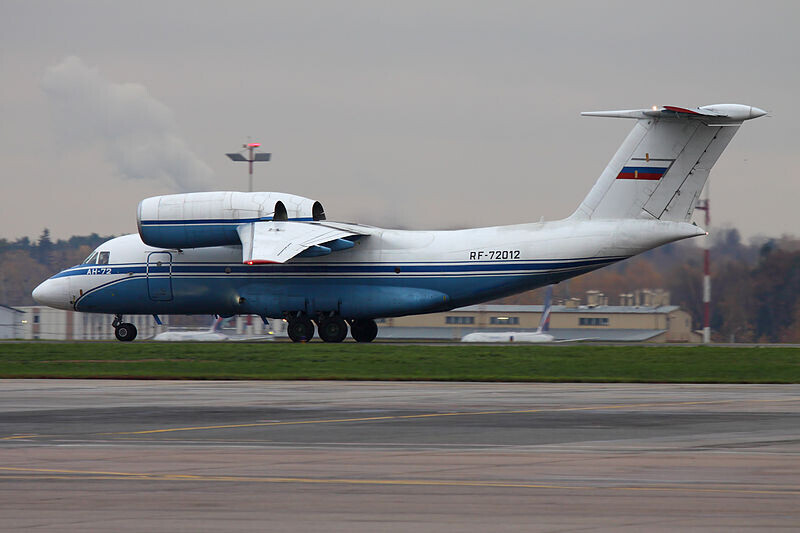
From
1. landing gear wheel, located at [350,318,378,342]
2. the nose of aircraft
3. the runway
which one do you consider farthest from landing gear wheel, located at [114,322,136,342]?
the runway

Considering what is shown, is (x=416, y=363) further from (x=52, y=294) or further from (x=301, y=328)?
(x=52, y=294)

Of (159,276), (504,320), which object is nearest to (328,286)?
(159,276)

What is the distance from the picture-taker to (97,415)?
701 inches

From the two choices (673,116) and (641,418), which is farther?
(673,116)

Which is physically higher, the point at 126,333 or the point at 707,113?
the point at 707,113

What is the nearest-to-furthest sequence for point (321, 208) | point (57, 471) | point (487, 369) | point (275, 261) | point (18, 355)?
point (57, 471), point (487, 369), point (18, 355), point (275, 261), point (321, 208)

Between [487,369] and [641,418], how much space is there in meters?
11.5

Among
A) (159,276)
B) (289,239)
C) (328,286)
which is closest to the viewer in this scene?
(289,239)

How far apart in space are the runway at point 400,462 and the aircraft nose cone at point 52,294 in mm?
22908

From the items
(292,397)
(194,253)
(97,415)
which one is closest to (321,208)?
(194,253)

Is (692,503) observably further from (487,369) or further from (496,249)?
(496,249)

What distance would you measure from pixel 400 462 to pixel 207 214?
88.1 ft

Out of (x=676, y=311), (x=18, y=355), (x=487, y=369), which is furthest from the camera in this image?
(x=676, y=311)

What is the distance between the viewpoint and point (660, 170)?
37.3 metres
